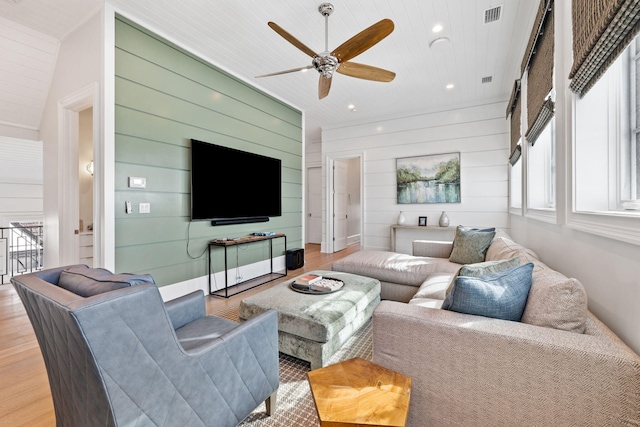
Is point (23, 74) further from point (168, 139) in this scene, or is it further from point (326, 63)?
point (326, 63)

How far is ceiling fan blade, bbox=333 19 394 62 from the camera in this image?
1.99m

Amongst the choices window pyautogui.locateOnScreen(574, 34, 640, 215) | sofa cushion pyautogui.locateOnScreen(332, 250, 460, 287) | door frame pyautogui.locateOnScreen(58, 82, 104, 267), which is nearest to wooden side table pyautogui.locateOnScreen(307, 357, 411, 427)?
window pyautogui.locateOnScreen(574, 34, 640, 215)

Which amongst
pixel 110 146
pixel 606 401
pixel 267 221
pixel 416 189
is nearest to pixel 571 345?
pixel 606 401

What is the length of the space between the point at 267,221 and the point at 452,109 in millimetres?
3881

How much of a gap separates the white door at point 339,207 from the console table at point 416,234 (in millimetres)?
1459

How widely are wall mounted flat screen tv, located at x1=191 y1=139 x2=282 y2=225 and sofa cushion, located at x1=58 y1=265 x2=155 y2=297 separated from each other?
7.17 ft

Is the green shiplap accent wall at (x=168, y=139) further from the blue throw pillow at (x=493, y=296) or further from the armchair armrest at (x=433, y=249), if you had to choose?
the blue throw pillow at (x=493, y=296)

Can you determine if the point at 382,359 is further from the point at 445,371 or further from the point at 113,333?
the point at 113,333

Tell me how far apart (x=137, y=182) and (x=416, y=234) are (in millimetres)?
4576

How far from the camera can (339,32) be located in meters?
2.88

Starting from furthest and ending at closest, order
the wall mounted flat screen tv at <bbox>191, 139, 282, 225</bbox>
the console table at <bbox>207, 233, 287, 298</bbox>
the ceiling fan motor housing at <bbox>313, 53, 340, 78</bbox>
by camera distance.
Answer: the console table at <bbox>207, 233, 287, 298</bbox>
the wall mounted flat screen tv at <bbox>191, 139, 282, 225</bbox>
the ceiling fan motor housing at <bbox>313, 53, 340, 78</bbox>

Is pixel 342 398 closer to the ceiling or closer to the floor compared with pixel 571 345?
closer to the floor

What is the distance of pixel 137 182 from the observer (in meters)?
2.71

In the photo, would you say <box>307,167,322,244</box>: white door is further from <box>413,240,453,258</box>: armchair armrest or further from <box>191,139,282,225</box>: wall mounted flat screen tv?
<box>413,240,453,258</box>: armchair armrest
